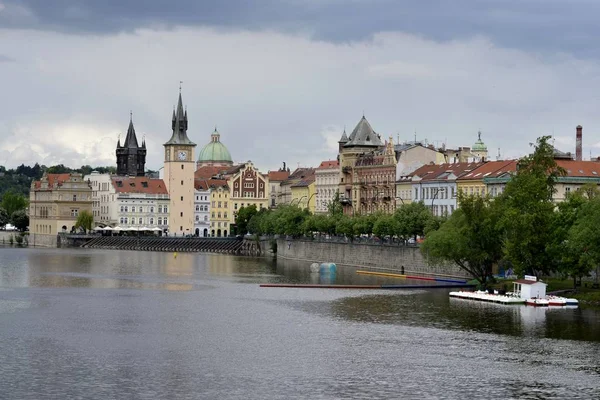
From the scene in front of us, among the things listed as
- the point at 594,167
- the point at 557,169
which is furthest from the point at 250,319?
the point at 594,167

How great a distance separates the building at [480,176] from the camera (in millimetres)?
142875

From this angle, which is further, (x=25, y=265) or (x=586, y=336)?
(x=25, y=265)

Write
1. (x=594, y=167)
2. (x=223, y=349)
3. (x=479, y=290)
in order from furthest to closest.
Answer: (x=594, y=167), (x=479, y=290), (x=223, y=349)

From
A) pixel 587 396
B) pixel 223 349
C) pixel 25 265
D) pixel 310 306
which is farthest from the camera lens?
pixel 25 265

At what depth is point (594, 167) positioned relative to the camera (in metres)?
135

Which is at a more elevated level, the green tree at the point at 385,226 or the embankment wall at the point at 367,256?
the green tree at the point at 385,226

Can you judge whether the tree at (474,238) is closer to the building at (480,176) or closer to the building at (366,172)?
the building at (480,176)

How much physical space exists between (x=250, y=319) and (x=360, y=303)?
13300 mm

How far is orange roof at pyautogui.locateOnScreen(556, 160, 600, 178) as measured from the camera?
132613mm

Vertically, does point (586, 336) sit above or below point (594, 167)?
below

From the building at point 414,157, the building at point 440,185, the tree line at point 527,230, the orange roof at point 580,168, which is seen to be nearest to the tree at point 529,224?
the tree line at point 527,230

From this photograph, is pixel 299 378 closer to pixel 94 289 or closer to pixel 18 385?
pixel 18 385

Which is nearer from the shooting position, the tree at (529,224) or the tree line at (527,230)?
the tree line at (527,230)

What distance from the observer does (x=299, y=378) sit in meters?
57.9
